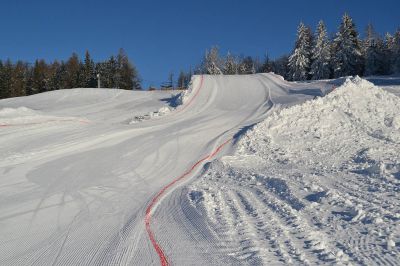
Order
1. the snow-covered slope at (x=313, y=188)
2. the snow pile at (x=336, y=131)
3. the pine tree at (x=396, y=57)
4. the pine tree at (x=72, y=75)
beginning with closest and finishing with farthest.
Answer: the snow-covered slope at (x=313, y=188) → the snow pile at (x=336, y=131) → the pine tree at (x=396, y=57) → the pine tree at (x=72, y=75)

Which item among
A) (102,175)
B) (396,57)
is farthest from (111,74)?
(102,175)

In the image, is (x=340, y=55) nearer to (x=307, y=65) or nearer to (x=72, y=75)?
(x=307, y=65)

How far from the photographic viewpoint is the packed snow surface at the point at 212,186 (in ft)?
20.7

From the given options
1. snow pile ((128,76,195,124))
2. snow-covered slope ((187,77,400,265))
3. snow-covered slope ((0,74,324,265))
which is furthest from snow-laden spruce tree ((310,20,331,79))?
snow-covered slope ((187,77,400,265))

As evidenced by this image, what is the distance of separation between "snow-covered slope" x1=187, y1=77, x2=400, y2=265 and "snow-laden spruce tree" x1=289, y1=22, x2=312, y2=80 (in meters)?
43.0

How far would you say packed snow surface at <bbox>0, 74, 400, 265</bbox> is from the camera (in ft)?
20.7

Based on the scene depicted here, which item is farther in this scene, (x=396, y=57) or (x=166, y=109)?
(x=396, y=57)

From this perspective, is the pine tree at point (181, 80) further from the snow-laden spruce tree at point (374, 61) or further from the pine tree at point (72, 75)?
the snow-laden spruce tree at point (374, 61)

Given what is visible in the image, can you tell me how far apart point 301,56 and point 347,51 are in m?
8.78

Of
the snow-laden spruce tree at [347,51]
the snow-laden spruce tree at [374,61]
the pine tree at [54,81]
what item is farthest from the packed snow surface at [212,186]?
the pine tree at [54,81]

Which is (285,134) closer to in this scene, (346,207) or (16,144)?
(346,207)

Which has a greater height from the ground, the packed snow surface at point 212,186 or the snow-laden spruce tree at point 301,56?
the snow-laden spruce tree at point 301,56

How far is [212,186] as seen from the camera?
1028cm

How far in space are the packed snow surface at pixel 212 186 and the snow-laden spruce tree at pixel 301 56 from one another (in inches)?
1551
